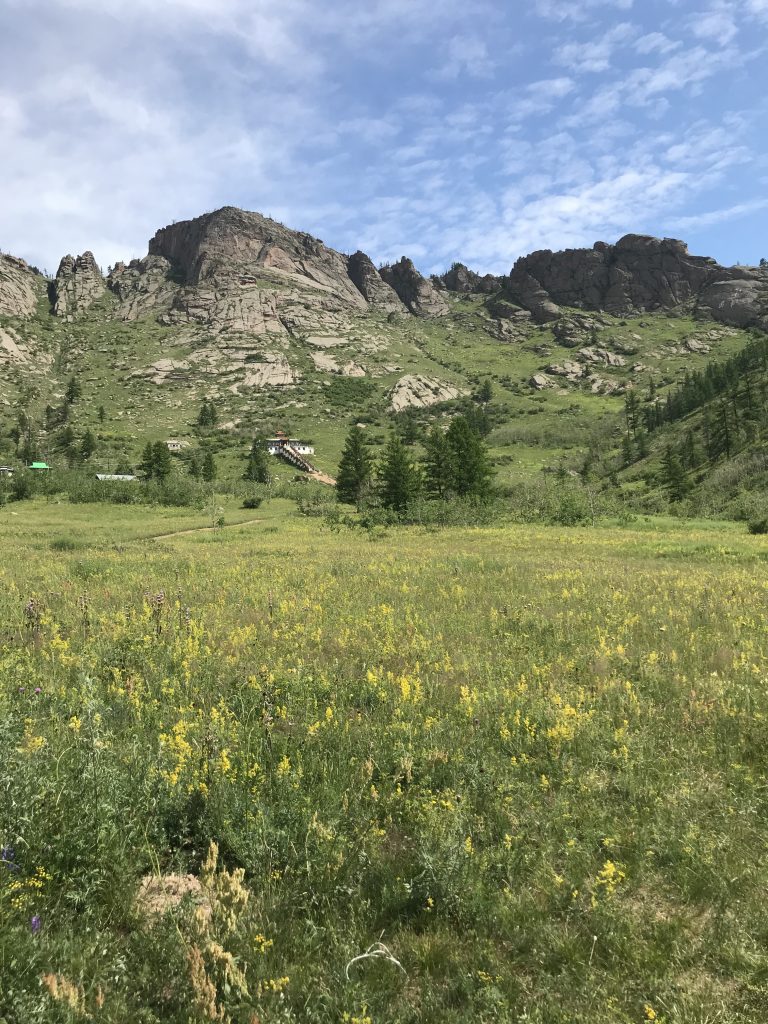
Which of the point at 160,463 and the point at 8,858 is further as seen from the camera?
the point at 160,463

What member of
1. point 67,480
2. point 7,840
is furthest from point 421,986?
point 67,480

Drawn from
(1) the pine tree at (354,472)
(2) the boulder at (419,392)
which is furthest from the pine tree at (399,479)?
(2) the boulder at (419,392)

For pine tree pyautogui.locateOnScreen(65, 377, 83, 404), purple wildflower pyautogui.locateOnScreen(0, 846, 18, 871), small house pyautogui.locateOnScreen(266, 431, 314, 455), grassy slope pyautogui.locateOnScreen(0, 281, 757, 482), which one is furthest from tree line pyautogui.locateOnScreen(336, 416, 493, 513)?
pine tree pyautogui.locateOnScreen(65, 377, 83, 404)

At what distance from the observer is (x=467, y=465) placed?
57.5 m

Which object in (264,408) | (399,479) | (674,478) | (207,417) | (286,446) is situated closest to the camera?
(399,479)

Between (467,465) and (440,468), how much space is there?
11.7 feet

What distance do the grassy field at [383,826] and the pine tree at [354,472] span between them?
215ft

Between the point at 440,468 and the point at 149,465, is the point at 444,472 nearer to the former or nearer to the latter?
the point at 440,468

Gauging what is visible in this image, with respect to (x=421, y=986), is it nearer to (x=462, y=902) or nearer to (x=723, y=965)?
(x=462, y=902)

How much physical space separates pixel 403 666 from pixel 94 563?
1297 centimetres

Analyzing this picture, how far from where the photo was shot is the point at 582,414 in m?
167

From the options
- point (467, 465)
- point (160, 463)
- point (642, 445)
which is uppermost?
point (642, 445)

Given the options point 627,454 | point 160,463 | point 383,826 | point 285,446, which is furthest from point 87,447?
point 383,826

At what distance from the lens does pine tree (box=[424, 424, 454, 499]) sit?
190 feet
